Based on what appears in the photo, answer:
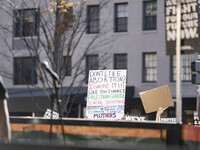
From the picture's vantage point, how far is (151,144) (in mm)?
4637

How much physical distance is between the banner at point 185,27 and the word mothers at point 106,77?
4.37m

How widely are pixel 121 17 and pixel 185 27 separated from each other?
17887mm

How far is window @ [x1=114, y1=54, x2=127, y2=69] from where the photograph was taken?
2284 centimetres

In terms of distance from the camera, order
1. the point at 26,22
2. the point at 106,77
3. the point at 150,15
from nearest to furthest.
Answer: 1. the point at 106,77
2. the point at 26,22
3. the point at 150,15

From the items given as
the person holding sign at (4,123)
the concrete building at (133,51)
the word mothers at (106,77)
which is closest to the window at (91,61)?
the concrete building at (133,51)

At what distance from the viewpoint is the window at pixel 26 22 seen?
14943 millimetres

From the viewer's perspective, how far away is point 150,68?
74.3 feet

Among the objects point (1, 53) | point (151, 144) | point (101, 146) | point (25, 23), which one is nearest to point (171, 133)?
point (151, 144)

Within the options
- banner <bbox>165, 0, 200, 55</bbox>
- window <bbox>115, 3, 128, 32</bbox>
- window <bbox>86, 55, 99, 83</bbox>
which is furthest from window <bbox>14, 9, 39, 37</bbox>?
banner <bbox>165, 0, 200, 55</bbox>

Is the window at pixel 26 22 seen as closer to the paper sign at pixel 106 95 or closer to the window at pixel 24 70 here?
the window at pixel 24 70

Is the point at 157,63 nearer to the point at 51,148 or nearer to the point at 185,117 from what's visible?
the point at 185,117

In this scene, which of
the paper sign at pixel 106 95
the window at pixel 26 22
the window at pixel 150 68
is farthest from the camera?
the window at pixel 150 68

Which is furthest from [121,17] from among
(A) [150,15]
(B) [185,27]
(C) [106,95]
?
(B) [185,27]

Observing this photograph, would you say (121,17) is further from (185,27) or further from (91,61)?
(185,27)
